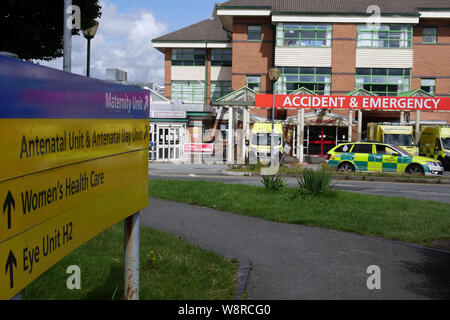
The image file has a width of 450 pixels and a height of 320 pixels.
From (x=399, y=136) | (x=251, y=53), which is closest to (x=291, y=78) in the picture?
(x=251, y=53)

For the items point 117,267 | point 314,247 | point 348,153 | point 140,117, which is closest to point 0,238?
point 140,117

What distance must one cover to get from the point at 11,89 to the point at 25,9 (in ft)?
49.0

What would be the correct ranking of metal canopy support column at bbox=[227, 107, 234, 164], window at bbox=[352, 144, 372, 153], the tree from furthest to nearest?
metal canopy support column at bbox=[227, 107, 234, 164] < window at bbox=[352, 144, 372, 153] < the tree

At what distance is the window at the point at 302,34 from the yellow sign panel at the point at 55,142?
36.8 metres

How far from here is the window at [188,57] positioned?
49.3 metres

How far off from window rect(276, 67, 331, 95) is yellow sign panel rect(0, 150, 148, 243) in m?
36.7

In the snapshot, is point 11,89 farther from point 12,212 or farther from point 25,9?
point 25,9

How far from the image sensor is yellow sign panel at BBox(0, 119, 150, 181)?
2129 millimetres

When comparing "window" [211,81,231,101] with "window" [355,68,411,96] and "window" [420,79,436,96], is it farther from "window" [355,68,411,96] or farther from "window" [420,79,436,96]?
"window" [420,79,436,96]

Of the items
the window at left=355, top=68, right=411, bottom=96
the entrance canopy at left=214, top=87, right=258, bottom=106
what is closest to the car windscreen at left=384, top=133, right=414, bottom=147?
the entrance canopy at left=214, top=87, right=258, bottom=106

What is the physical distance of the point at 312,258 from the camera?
6879 mm

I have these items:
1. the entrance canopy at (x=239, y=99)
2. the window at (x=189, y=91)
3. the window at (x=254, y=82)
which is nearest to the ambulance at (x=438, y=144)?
the entrance canopy at (x=239, y=99)

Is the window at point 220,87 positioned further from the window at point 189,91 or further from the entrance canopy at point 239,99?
the entrance canopy at point 239,99

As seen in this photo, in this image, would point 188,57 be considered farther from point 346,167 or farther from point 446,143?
point 346,167
